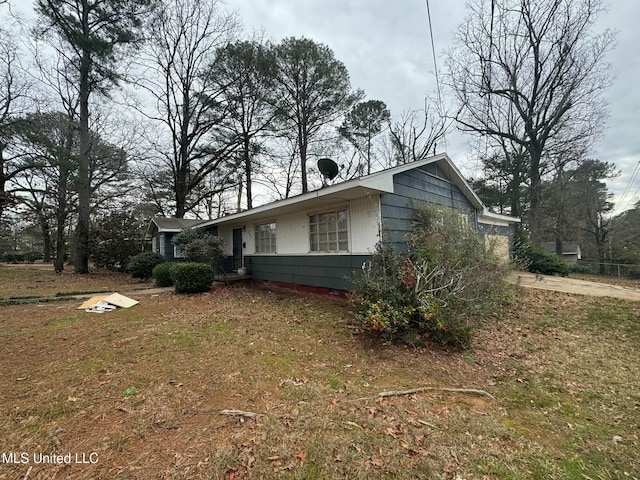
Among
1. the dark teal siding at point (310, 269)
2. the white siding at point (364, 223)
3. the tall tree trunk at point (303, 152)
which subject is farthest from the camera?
the tall tree trunk at point (303, 152)

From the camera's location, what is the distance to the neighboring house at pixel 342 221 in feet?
21.1

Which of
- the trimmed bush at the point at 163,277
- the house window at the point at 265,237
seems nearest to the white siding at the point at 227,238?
the house window at the point at 265,237

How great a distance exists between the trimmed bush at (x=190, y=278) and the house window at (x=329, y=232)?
148 inches

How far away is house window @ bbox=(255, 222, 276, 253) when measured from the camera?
32.4 ft

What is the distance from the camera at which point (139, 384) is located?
3008 millimetres

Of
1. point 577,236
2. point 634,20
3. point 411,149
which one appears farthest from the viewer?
point 577,236

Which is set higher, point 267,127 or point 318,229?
point 267,127

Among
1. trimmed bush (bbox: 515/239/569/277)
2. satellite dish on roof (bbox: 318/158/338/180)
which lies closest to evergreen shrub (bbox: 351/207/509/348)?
satellite dish on roof (bbox: 318/158/338/180)

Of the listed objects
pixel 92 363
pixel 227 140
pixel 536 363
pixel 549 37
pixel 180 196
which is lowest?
pixel 536 363

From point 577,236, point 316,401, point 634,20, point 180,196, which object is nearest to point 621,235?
point 577,236

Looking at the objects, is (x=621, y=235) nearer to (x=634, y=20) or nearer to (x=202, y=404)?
(x=634, y=20)

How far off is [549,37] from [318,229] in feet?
55.3

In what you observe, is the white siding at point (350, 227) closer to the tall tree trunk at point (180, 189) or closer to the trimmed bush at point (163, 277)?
the trimmed bush at point (163, 277)

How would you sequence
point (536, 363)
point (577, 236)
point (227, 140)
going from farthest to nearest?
point (577, 236) → point (227, 140) → point (536, 363)
